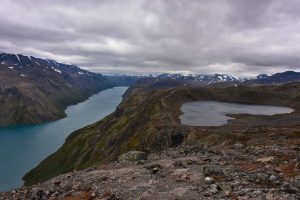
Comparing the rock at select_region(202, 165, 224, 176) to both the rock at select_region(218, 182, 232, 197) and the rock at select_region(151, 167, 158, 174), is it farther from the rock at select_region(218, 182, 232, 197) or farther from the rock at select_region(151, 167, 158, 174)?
the rock at select_region(151, 167, 158, 174)

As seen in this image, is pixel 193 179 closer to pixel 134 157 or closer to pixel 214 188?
pixel 214 188

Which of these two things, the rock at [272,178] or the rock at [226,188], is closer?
the rock at [226,188]

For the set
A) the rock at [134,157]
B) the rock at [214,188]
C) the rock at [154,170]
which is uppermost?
the rock at [214,188]

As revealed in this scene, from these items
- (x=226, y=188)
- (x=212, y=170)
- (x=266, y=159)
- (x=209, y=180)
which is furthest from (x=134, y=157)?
(x=226, y=188)

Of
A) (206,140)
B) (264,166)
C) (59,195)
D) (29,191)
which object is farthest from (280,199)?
(206,140)

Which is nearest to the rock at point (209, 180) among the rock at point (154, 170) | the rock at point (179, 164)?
the rock at point (179, 164)

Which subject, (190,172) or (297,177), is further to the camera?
(190,172)

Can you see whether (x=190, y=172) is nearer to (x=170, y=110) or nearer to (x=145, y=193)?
(x=145, y=193)

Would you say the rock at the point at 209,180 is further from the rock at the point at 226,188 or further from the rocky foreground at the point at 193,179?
the rock at the point at 226,188
